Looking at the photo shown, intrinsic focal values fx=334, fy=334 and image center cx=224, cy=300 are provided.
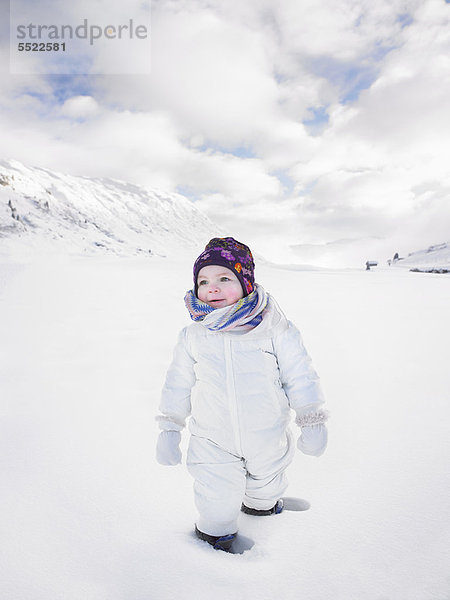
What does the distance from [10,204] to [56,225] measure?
20.4 feet

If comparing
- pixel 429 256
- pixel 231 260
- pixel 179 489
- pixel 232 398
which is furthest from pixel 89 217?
pixel 232 398

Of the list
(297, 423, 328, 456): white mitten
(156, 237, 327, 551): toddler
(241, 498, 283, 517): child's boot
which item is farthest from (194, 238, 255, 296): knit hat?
(241, 498, 283, 517): child's boot

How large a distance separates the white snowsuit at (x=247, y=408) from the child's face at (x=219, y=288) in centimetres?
16

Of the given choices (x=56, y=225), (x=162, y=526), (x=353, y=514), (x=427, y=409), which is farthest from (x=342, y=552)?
(x=56, y=225)

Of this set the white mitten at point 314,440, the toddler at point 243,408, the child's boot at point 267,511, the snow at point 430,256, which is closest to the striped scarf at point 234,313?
the toddler at point 243,408

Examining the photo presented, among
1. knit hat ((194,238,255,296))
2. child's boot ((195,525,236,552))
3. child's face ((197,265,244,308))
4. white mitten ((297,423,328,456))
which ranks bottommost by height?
child's boot ((195,525,236,552))

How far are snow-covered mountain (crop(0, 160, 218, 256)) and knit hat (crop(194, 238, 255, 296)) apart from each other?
112 feet

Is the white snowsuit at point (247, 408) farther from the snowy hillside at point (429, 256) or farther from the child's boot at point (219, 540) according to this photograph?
the snowy hillside at point (429, 256)

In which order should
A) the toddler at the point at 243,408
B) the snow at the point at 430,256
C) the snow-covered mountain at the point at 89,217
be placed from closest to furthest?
the toddler at the point at 243,408 → the snow at the point at 430,256 → the snow-covered mountain at the point at 89,217

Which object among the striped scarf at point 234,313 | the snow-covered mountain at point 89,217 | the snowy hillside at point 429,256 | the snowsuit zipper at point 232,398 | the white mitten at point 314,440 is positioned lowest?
the white mitten at point 314,440

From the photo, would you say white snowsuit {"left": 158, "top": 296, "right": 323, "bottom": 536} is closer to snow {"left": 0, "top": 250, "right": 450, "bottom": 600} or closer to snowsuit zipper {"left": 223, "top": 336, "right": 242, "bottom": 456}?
snowsuit zipper {"left": 223, "top": 336, "right": 242, "bottom": 456}

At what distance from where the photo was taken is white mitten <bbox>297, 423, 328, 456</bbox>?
1.43 m

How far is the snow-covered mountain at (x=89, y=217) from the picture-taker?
4175cm

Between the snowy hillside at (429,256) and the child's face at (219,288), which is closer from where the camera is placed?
the child's face at (219,288)
